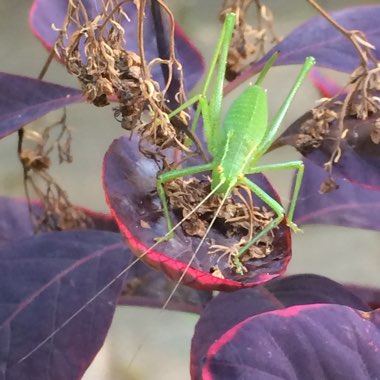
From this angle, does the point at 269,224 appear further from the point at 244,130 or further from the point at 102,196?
the point at 102,196

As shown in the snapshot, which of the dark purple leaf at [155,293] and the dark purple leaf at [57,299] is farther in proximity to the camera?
the dark purple leaf at [155,293]

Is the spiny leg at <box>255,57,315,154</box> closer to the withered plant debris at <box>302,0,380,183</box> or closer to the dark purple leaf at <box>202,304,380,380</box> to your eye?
the withered plant debris at <box>302,0,380,183</box>

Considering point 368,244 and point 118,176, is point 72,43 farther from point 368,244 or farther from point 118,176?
point 368,244

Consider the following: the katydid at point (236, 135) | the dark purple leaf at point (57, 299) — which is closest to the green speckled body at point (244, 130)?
the katydid at point (236, 135)

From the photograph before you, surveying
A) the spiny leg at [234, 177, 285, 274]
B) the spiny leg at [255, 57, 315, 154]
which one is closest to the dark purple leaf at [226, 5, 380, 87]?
the spiny leg at [255, 57, 315, 154]

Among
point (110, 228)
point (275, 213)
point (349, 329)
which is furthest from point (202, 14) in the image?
point (349, 329)

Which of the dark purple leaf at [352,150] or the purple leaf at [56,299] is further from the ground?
the dark purple leaf at [352,150]

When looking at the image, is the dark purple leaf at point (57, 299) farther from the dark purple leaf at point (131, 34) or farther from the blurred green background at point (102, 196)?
the blurred green background at point (102, 196)
